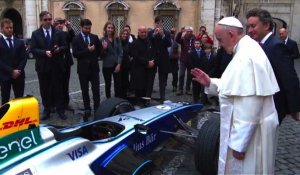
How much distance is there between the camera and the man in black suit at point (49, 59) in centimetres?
712

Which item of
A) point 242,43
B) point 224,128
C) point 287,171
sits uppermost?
point 242,43

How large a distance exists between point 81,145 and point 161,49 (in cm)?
565

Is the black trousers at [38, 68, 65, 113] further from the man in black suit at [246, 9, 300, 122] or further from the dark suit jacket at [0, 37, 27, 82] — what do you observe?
the man in black suit at [246, 9, 300, 122]

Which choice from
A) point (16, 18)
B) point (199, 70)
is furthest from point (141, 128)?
point (16, 18)

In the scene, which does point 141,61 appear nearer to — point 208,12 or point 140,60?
point 140,60

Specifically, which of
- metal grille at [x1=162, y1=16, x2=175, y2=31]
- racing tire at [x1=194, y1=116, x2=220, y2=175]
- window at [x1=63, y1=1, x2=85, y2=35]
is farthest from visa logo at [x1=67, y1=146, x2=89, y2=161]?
window at [x1=63, y1=1, x2=85, y2=35]

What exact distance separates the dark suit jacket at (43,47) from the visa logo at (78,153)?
408 cm

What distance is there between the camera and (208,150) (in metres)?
4.35

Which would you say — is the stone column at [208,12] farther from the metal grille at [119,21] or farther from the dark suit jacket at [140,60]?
the dark suit jacket at [140,60]

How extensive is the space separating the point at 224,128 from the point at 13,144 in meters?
1.74

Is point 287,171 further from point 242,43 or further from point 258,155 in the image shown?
point 242,43

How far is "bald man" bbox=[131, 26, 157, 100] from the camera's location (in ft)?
26.5

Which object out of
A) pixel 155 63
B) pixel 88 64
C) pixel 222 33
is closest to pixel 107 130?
pixel 222 33

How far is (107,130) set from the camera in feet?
14.3
